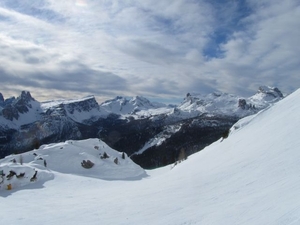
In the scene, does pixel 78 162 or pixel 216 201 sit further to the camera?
pixel 78 162

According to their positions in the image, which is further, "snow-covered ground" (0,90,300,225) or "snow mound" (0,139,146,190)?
"snow mound" (0,139,146,190)

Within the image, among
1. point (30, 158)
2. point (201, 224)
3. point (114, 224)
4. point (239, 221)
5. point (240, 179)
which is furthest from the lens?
point (30, 158)

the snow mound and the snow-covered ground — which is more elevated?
the snow mound

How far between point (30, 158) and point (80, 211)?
25179 mm

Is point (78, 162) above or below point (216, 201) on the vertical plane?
above

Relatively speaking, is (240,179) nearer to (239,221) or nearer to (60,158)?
(239,221)

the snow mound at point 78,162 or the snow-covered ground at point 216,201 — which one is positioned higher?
the snow mound at point 78,162

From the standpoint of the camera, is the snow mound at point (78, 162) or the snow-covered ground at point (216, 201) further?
the snow mound at point (78, 162)

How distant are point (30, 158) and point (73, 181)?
11593 mm

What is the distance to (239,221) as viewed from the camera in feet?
31.6

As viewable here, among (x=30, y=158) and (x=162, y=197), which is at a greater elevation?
(x=30, y=158)

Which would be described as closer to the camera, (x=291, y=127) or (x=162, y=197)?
(x=162, y=197)

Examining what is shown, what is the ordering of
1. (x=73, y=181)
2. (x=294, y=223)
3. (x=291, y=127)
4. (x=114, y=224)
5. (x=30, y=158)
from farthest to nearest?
(x=30, y=158) → (x=73, y=181) → (x=291, y=127) → (x=114, y=224) → (x=294, y=223)

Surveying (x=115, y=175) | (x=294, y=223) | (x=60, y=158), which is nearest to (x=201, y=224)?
(x=294, y=223)
